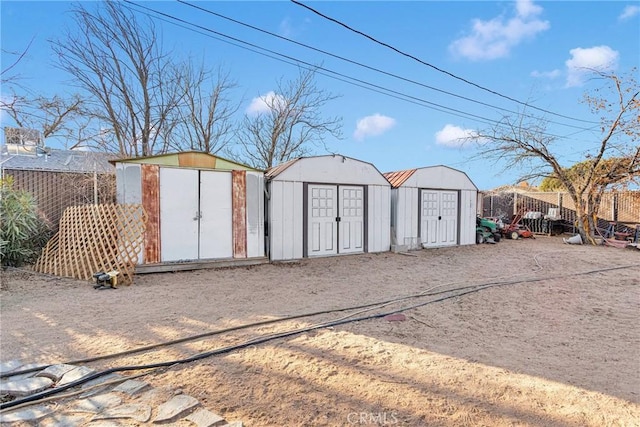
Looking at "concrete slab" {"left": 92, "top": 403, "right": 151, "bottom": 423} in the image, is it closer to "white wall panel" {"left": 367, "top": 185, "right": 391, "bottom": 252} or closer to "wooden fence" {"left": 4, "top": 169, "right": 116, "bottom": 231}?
"white wall panel" {"left": 367, "top": 185, "right": 391, "bottom": 252}

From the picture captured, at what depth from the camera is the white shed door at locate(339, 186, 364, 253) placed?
8.62 metres

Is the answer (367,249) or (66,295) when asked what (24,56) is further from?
(367,249)

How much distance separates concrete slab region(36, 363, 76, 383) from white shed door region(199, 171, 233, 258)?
4.29 m

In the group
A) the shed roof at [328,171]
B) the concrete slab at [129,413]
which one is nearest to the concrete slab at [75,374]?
the concrete slab at [129,413]

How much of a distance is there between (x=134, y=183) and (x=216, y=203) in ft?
4.93

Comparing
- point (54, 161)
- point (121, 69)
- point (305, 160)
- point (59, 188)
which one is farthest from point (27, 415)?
point (121, 69)

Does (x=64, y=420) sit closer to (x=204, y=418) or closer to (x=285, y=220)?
(x=204, y=418)

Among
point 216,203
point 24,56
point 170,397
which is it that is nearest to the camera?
point 170,397

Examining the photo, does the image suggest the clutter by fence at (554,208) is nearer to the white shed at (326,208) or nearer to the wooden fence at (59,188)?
the white shed at (326,208)

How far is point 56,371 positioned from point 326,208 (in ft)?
20.9

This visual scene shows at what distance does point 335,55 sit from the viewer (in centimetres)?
746

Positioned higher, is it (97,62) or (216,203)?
(97,62)

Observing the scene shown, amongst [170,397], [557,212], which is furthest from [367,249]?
[557,212]

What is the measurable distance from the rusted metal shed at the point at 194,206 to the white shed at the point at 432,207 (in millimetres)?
4051
